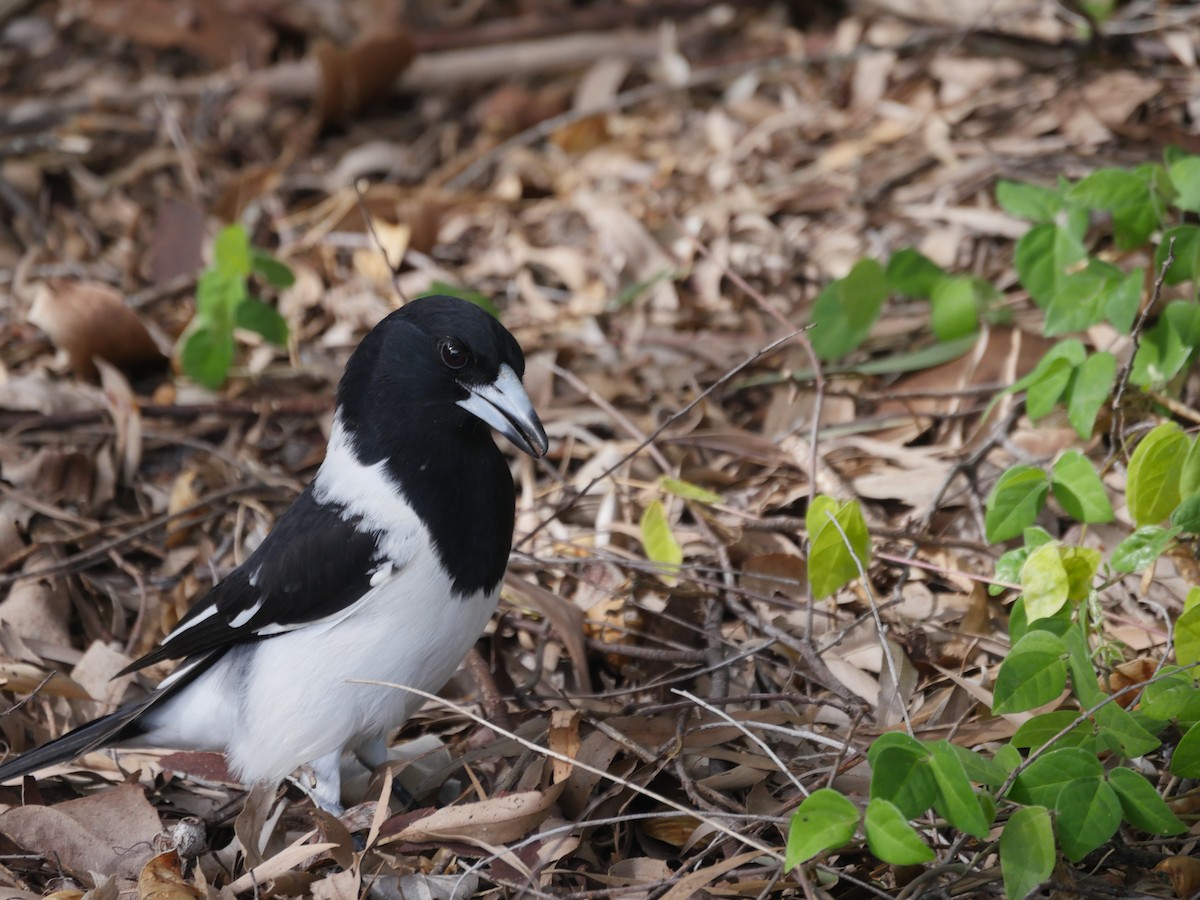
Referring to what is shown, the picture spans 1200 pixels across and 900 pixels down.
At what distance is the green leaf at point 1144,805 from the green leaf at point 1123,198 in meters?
1.54

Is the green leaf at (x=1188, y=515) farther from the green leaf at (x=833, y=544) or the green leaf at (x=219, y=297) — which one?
the green leaf at (x=219, y=297)

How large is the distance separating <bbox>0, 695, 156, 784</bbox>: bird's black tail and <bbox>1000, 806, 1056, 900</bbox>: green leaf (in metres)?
1.95

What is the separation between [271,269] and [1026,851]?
3.01m

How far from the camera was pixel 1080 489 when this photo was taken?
2.88m

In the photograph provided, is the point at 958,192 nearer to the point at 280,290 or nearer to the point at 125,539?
the point at 280,290

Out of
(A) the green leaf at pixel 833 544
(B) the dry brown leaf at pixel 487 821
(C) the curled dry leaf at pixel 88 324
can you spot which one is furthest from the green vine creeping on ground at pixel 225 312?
(A) the green leaf at pixel 833 544

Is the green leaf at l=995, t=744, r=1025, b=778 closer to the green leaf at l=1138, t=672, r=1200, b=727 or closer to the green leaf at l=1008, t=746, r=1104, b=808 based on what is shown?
the green leaf at l=1008, t=746, r=1104, b=808

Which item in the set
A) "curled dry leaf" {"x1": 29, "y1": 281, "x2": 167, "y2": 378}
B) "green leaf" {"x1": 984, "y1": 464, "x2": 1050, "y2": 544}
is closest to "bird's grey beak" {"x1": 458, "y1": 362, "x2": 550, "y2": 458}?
"green leaf" {"x1": 984, "y1": 464, "x2": 1050, "y2": 544}

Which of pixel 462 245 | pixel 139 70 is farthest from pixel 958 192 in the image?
pixel 139 70

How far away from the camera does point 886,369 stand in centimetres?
396

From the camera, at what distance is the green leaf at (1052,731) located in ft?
7.56

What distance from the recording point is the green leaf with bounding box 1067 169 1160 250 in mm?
3178

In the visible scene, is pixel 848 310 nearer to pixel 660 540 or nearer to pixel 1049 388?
pixel 1049 388

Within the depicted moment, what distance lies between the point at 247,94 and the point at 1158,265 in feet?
13.1
